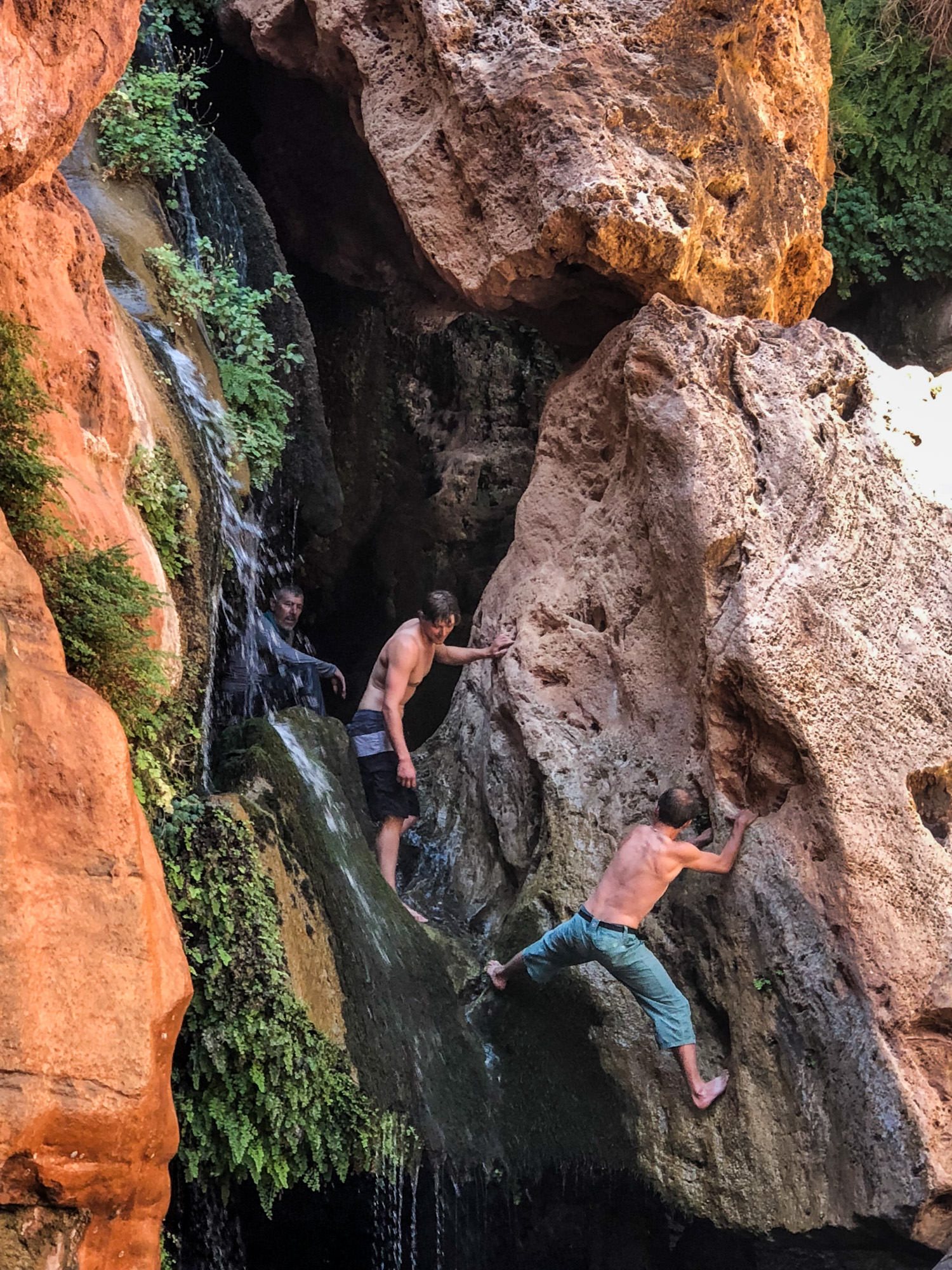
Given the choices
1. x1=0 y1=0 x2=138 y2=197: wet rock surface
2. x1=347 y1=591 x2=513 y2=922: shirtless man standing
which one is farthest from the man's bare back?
x1=0 y1=0 x2=138 y2=197: wet rock surface

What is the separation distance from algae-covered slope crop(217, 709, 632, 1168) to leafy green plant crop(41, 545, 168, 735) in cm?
91

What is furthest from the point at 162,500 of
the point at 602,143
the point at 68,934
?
the point at 602,143

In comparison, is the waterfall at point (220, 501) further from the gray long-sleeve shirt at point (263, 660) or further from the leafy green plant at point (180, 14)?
the leafy green plant at point (180, 14)

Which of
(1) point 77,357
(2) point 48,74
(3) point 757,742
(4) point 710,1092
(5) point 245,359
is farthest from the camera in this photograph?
(5) point 245,359

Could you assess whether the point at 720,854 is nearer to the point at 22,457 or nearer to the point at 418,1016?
the point at 418,1016

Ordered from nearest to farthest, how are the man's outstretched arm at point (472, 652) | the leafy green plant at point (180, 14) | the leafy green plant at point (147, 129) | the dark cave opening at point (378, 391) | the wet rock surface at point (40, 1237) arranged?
the wet rock surface at point (40, 1237) → the man's outstretched arm at point (472, 652) → the leafy green plant at point (147, 129) → the leafy green plant at point (180, 14) → the dark cave opening at point (378, 391)

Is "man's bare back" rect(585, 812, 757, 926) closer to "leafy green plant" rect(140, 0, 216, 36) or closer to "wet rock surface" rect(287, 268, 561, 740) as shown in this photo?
"wet rock surface" rect(287, 268, 561, 740)

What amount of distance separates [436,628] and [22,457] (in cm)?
312

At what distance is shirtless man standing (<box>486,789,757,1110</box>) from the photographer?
18.2ft

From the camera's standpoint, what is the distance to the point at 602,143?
672cm

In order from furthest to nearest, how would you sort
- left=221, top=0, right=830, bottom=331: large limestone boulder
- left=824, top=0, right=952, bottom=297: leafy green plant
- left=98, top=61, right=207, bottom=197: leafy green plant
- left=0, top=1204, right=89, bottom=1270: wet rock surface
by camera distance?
left=824, top=0, right=952, bottom=297: leafy green plant
left=98, top=61, right=207, bottom=197: leafy green plant
left=221, top=0, right=830, bottom=331: large limestone boulder
left=0, top=1204, right=89, bottom=1270: wet rock surface

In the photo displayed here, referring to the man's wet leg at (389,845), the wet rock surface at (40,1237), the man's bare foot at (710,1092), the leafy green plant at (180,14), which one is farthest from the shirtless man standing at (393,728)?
the leafy green plant at (180,14)

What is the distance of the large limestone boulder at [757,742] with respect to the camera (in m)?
5.28

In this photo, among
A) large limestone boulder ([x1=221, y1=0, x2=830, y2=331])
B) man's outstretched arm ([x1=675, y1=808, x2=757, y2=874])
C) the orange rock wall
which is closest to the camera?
the orange rock wall
